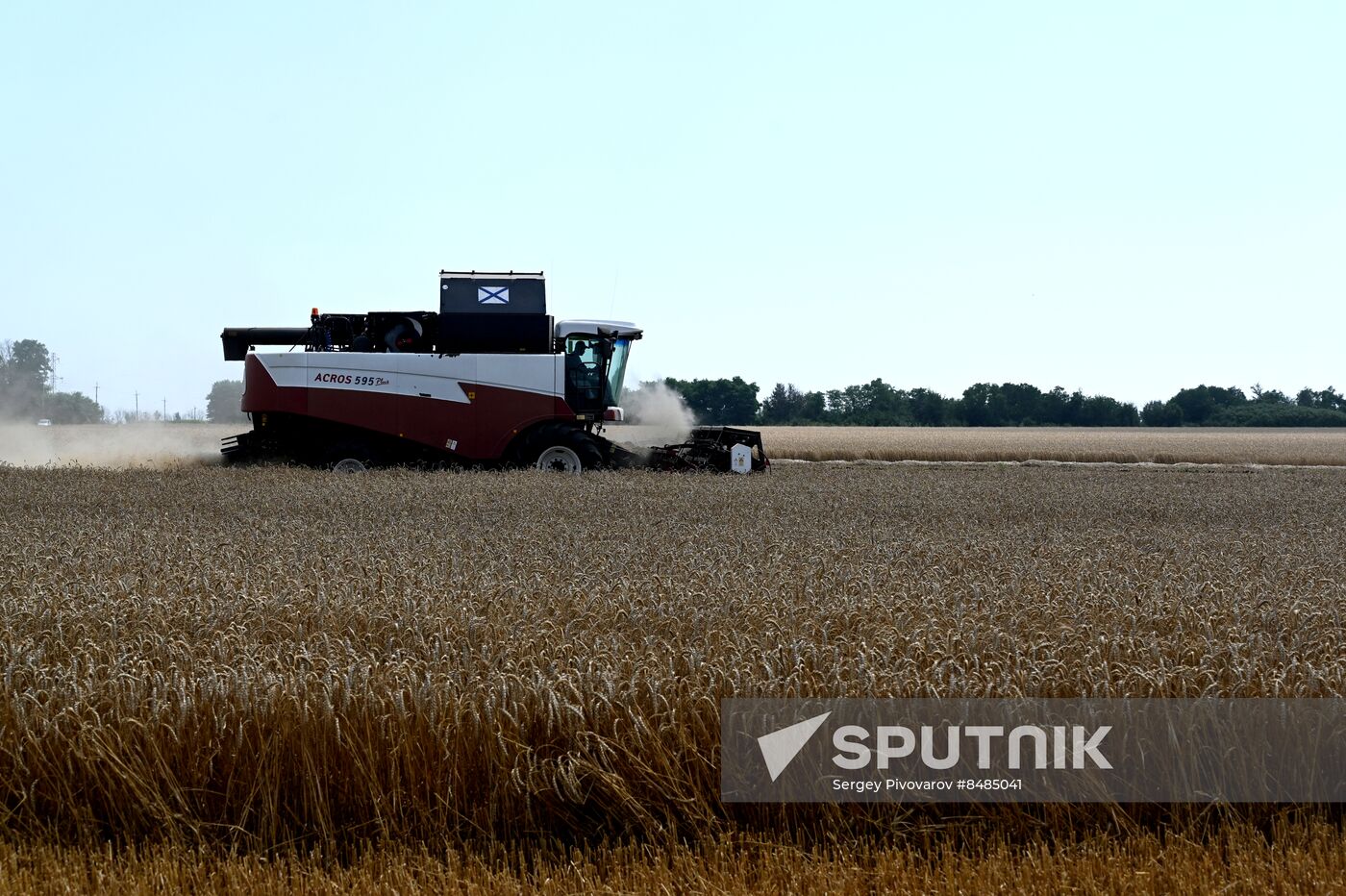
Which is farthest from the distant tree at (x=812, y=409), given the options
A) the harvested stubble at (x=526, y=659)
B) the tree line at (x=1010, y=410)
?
the harvested stubble at (x=526, y=659)

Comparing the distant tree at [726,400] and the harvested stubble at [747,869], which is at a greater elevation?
the distant tree at [726,400]

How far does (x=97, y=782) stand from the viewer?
433cm

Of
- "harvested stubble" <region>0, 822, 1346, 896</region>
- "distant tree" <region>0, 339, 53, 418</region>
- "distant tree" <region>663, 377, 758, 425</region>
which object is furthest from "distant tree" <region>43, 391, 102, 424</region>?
"harvested stubble" <region>0, 822, 1346, 896</region>

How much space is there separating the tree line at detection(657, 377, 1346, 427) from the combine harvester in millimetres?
58515

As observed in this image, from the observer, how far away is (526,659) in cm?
509

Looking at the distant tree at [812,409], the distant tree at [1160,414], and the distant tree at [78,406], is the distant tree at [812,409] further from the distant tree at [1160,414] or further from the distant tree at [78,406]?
the distant tree at [78,406]

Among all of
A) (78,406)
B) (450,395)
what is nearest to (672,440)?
(450,395)

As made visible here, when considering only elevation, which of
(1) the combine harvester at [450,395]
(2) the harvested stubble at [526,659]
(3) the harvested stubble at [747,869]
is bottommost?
(3) the harvested stubble at [747,869]

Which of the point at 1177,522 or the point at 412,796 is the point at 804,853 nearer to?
the point at 412,796

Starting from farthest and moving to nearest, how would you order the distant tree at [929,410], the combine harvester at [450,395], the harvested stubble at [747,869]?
the distant tree at [929,410], the combine harvester at [450,395], the harvested stubble at [747,869]

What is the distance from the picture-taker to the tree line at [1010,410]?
267 feet

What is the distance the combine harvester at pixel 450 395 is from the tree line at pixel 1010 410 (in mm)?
58515

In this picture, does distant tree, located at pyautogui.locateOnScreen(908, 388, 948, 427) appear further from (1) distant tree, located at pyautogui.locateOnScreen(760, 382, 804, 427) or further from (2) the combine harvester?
(2) the combine harvester

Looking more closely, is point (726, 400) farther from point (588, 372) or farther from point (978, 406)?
point (588, 372)
